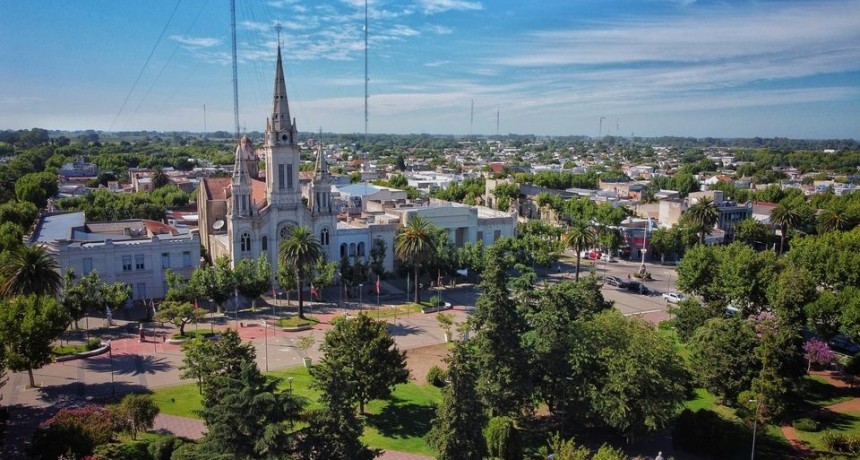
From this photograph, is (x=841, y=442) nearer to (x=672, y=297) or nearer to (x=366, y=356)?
(x=366, y=356)

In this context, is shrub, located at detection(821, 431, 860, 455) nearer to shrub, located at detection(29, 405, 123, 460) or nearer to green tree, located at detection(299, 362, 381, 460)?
green tree, located at detection(299, 362, 381, 460)

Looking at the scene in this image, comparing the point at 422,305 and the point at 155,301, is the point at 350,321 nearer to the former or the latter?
the point at 422,305

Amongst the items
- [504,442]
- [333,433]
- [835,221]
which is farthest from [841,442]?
[835,221]

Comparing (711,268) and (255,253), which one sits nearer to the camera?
(711,268)

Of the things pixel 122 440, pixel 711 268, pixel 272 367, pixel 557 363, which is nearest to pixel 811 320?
pixel 711 268

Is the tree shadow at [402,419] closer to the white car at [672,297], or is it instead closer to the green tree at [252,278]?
the green tree at [252,278]

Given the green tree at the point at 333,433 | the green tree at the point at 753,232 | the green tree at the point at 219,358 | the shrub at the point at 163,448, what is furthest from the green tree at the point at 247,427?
the green tree at the point at 753,232
